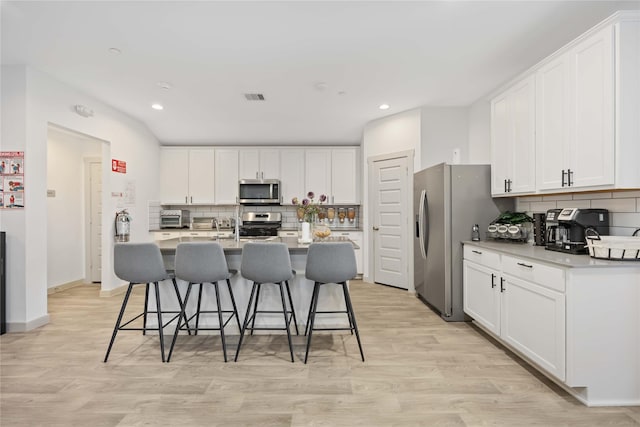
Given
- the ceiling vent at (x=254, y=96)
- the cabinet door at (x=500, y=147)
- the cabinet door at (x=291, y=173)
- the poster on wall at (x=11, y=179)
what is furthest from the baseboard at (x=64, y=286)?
the cabinet door at (x=500, y=147)

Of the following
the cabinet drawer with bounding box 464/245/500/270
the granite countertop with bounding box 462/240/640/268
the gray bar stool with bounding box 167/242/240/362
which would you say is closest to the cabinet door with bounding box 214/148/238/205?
the gray bar stool with bounding box 167/242/240/362

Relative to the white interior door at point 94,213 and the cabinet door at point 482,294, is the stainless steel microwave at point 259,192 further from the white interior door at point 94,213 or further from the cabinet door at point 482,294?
the cabinet door at point 482,294

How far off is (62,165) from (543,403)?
6.33 m

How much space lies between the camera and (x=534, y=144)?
2.88m

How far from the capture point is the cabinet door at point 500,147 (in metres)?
3.30

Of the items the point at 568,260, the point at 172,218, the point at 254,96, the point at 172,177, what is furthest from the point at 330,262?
the point at 172,177

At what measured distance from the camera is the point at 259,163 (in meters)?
6.29

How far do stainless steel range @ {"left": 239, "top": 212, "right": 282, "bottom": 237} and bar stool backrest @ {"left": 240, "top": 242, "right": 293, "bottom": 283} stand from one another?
3371 millimetres

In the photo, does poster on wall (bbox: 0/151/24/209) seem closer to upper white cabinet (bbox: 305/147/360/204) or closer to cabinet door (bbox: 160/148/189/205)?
cabinet door (bbox: 160/148/189/205)

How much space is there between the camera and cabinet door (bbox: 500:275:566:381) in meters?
2.11

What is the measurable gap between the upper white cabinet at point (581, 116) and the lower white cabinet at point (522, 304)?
69 cm

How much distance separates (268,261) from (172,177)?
4.34 m

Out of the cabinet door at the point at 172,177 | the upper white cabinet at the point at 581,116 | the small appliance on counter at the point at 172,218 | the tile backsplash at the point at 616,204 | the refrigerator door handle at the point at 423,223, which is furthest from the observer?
the cabinet door at the point at 172,177

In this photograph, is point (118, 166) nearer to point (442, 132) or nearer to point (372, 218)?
point (372, 218)
